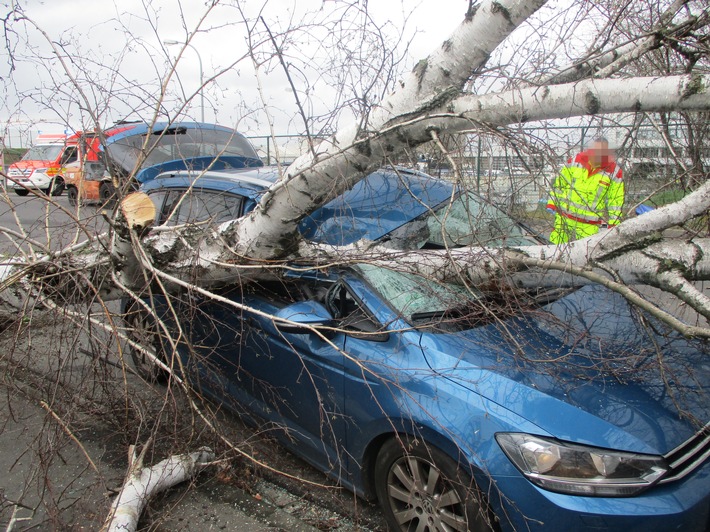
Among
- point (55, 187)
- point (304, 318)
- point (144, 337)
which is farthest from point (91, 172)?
point (304, 318)

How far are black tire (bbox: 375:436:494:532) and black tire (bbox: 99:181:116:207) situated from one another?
7.36 ft

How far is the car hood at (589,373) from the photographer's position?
7.06ft

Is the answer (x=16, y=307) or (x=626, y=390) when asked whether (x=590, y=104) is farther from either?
(x=16, y=307)

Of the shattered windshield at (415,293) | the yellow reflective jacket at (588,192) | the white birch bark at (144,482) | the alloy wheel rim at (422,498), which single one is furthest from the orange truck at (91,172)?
the yellow reflective jacket at (588,192)

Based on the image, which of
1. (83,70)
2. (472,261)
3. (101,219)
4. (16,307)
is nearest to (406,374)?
(472,261)

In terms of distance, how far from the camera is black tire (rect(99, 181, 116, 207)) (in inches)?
130

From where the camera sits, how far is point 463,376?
234cm

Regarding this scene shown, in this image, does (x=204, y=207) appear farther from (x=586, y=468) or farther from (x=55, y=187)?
(x=586, y=468)

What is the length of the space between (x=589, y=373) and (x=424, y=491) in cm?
93

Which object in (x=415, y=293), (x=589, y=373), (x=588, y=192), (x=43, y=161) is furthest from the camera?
(x=43, y=161)

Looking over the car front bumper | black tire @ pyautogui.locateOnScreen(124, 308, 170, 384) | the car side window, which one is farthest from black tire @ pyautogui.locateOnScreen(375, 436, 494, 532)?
the car side window

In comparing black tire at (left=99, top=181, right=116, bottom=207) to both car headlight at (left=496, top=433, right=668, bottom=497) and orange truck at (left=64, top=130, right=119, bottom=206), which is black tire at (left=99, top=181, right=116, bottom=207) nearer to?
orange truck at (left=64, top=130, right=119, bottom=206)

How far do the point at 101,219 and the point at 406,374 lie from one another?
229 centimetres

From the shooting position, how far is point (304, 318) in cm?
271
